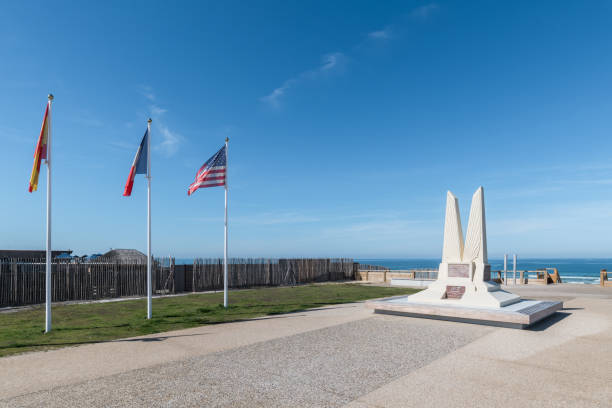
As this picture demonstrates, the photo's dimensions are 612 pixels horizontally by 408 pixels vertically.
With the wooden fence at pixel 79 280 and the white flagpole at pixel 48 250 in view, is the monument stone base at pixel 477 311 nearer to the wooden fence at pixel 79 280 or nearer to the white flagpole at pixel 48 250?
the white flagpole at pixel 48 250

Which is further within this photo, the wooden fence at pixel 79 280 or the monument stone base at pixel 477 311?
the wooden fence at pixel 79 280

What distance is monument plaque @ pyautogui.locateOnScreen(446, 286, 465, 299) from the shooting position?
11.3 m

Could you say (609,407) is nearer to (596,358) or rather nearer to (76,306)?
(596,358)

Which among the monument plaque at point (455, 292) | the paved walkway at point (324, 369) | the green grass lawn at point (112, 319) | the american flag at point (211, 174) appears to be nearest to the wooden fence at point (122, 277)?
the green grass lawn at point (112, 319)

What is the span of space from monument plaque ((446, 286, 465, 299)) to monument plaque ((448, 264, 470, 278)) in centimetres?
37

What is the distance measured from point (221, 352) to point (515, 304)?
8.77 meters

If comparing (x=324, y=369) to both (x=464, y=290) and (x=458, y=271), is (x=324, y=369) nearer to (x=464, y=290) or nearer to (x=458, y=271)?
(x=464, y=290)

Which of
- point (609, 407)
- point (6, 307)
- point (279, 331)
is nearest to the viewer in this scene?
point (609, 407)

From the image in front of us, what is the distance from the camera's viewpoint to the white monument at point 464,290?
10047 millimetres

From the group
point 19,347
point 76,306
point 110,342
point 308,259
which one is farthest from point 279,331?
point 308,259

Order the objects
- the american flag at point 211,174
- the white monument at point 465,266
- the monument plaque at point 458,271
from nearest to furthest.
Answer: the white monument at point 465,266
the monument plaque at point 458,271
the american flag at point 211,174

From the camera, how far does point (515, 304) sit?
11.2m

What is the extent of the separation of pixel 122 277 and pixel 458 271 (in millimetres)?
13579

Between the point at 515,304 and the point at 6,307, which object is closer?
the point at 515,304
